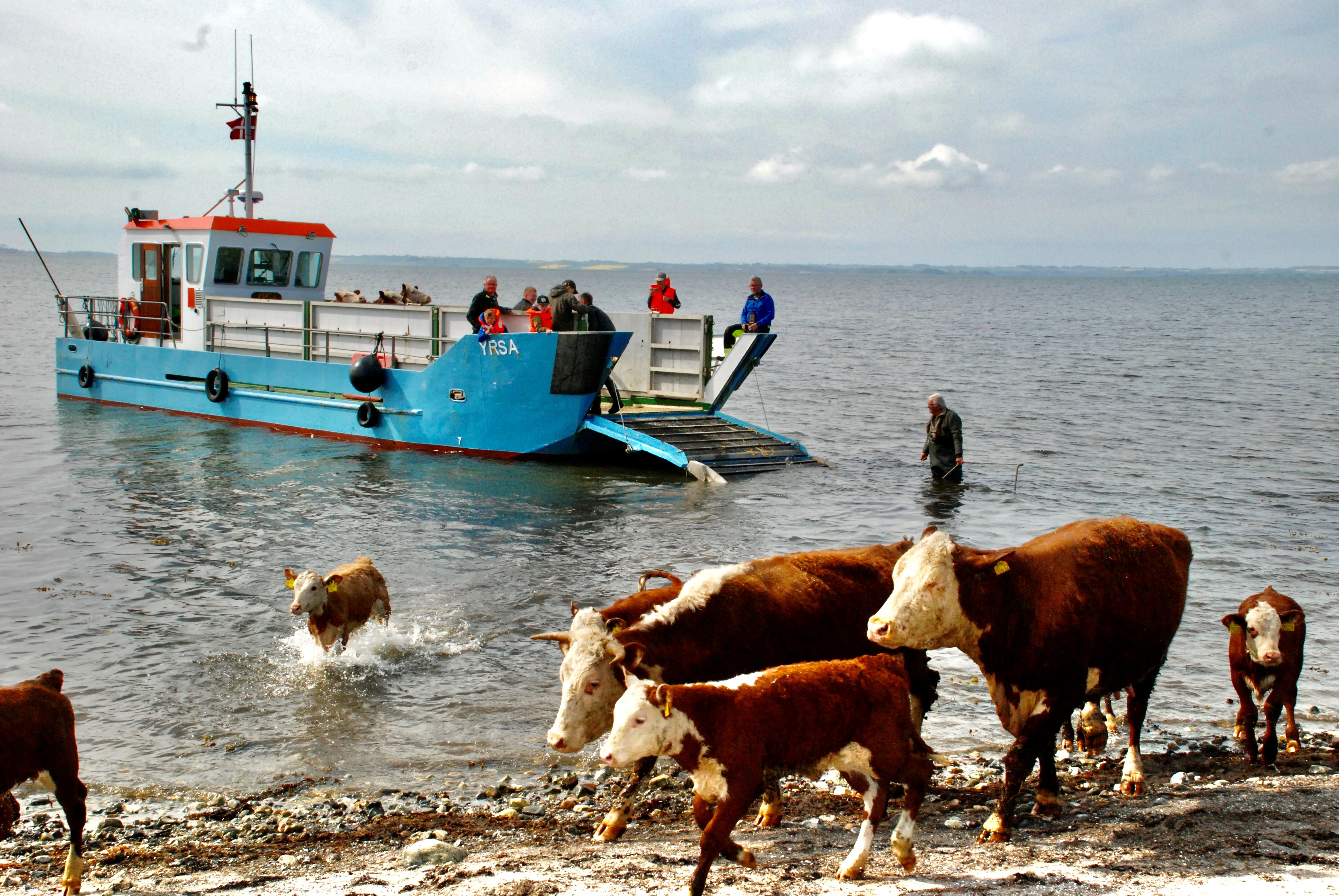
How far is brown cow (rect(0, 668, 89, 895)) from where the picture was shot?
579cm

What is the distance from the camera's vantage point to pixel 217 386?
79.6 feet

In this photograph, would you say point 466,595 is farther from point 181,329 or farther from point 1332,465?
point 1332,465

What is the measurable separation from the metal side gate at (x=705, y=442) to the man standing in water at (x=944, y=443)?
2681 mm

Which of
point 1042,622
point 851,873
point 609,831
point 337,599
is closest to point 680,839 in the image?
point 609,831

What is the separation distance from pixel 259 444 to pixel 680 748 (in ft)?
62.8

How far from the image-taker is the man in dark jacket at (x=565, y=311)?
62.2 ft

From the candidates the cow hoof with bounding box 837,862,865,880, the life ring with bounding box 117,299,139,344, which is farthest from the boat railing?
the cow hoof with bounding box 837,862,865,880

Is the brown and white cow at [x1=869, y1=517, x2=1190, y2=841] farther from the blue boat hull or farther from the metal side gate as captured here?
the blue boat hull

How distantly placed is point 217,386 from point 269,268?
3.24 m

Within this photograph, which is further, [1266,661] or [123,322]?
[123,322]

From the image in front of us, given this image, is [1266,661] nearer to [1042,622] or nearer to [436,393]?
[1042,622]

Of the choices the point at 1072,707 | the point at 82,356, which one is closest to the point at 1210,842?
the point at 1072,707

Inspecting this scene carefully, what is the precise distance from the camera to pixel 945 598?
250 inches

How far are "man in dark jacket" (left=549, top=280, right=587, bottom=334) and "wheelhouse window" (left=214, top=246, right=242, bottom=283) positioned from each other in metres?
9.72
